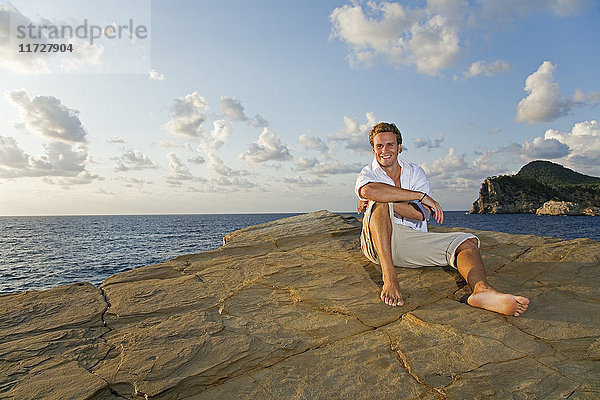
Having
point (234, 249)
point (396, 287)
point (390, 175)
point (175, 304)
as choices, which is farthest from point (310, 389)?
point (234, 249)

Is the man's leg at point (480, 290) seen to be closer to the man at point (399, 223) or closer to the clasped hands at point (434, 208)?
the man at point (399, 223)

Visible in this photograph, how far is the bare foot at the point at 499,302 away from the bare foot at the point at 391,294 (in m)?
0.68

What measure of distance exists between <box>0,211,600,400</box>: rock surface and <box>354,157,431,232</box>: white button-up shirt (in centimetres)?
70

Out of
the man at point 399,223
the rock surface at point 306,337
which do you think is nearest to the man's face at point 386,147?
the man at point 399,223

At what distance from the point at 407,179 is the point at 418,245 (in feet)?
2.82

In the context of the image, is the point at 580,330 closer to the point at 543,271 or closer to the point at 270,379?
the point at 543,271

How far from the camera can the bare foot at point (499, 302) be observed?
3.19 m

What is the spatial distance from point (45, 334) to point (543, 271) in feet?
19.0

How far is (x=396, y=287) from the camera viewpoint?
148 inches

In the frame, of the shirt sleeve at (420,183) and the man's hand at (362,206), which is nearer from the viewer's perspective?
the shirt sleeve at (420,183)

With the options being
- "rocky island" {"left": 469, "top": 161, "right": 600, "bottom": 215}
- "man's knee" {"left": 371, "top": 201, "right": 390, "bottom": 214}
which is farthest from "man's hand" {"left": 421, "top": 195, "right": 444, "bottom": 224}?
"rocky island" {"left": 469, "top": 161, "right": 600, "bottom": 215}

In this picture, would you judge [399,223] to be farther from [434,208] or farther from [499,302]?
[499,302]

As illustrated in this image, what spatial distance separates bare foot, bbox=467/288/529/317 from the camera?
3.19 m

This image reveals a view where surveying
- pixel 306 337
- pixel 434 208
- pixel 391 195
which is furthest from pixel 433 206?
pixel 306 337
